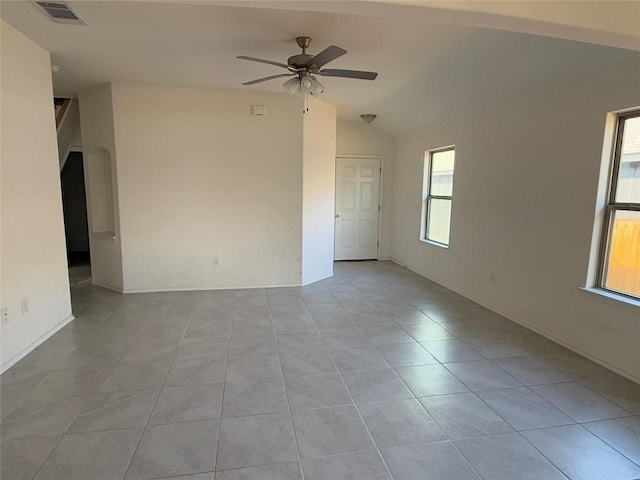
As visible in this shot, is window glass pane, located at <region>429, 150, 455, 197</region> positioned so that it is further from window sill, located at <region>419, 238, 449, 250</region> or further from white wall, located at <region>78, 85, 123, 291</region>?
white wall, located at <region>78, 85, 123, 291</region>

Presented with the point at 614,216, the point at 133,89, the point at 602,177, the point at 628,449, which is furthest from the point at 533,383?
the point at 133,89

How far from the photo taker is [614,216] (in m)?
2.95

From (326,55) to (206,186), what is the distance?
2723 mm

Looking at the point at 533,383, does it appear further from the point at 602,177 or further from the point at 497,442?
the point at 602,177

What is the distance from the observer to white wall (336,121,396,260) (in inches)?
263

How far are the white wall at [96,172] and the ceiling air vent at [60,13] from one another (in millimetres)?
1840

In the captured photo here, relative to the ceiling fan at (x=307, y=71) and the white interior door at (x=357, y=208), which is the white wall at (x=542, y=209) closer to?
the ceiling fan at (x=307, y=71)

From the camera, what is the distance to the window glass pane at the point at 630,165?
2.80 m

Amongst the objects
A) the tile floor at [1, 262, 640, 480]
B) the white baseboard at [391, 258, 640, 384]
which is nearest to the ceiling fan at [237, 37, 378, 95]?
the tile floor at [1, 262, 640, 480]

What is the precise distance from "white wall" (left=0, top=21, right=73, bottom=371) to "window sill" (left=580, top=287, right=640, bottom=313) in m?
4.65

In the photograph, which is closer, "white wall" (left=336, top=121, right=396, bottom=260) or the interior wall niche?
the interior wall niche

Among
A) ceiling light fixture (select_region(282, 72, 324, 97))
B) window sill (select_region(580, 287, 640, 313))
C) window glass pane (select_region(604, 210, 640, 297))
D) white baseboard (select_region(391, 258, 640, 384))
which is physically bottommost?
white baseboard (select_region(391, 258, 640, 384))

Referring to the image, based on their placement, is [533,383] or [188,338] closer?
[533,383]

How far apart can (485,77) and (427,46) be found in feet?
2.88
